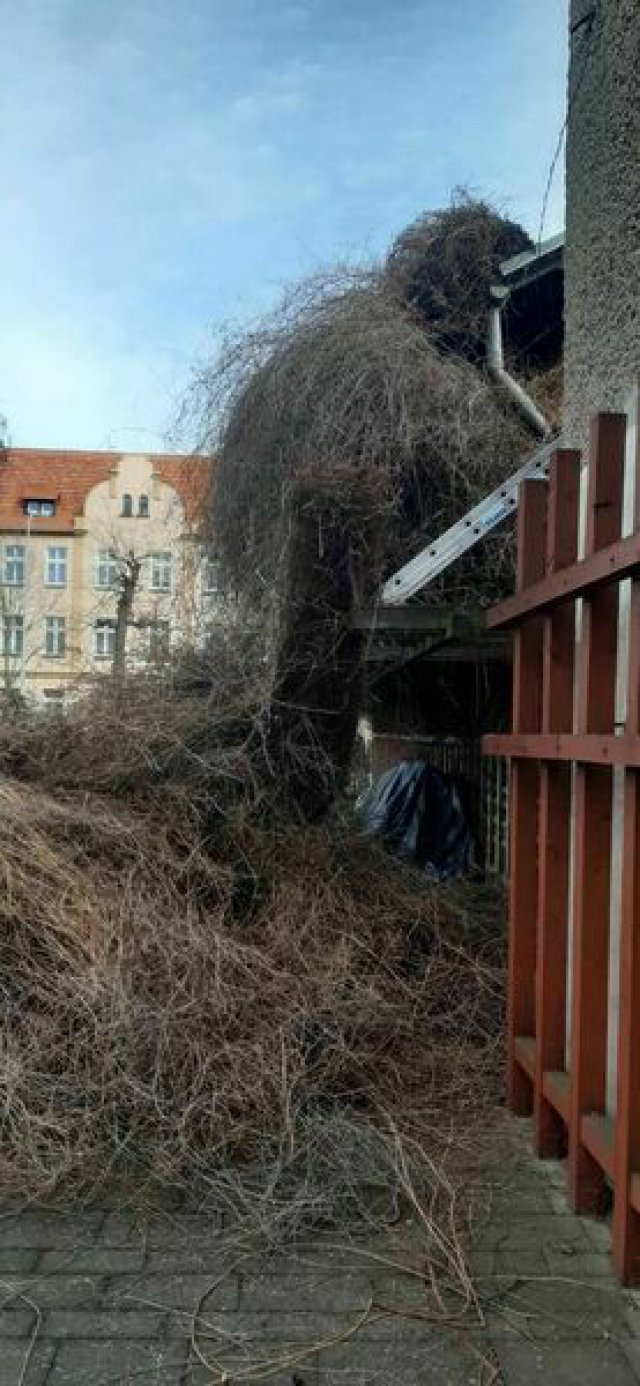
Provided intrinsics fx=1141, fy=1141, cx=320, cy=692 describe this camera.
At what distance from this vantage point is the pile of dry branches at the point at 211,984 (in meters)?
3.71

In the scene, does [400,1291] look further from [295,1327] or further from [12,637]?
[12,637]

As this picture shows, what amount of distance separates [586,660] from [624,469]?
55 centimetres

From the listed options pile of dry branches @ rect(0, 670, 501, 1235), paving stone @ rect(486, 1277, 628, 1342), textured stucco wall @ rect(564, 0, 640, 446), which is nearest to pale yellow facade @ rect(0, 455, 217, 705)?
pile of dry branches @ rect(0, 670, 501, 1235)

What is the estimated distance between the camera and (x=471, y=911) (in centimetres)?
605

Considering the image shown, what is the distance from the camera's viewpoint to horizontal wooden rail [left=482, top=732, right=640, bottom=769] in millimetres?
2820

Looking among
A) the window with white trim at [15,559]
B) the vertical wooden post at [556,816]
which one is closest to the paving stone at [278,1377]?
the vertical wooden post at [556,816]

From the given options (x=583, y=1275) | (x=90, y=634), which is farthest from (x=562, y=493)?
(x=90, y=634)

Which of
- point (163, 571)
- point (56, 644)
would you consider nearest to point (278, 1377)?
point (56, 644)

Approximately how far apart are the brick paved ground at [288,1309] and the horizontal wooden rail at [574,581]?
6.04ft

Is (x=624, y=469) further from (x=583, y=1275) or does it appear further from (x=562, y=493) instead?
(x=583, y=1275)

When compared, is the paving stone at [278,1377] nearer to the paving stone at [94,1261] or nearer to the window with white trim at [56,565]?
the paving stone at [94,1261]

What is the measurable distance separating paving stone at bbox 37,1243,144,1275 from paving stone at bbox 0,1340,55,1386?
0.37 metres

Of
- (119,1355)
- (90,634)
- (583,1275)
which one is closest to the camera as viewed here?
(119,1355)

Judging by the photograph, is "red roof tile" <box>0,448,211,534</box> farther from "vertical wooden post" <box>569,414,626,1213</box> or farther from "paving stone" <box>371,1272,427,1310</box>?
"paving stone" <box>371,1272,427,1310</box>
